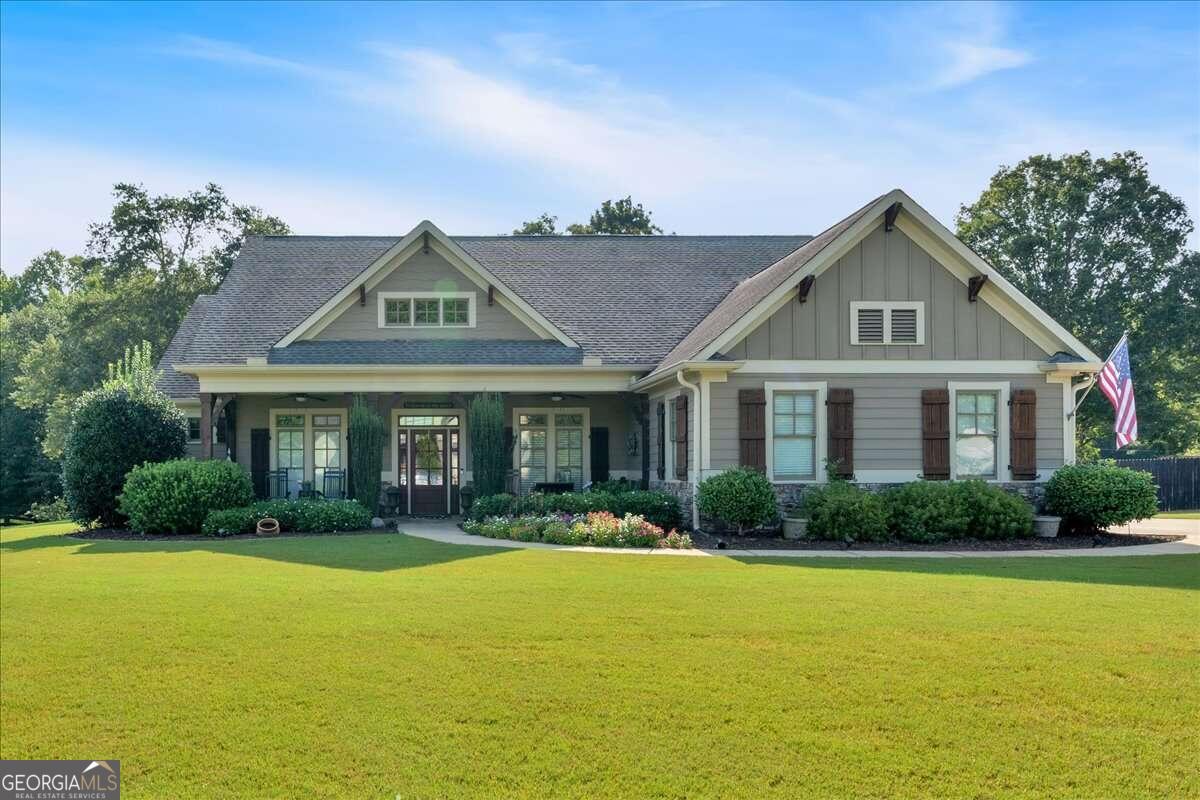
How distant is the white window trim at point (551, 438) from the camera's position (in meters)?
22.2

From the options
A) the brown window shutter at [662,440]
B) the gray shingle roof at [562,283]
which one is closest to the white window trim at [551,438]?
the gray shingle roof at [562,283]

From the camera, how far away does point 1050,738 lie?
6156mm

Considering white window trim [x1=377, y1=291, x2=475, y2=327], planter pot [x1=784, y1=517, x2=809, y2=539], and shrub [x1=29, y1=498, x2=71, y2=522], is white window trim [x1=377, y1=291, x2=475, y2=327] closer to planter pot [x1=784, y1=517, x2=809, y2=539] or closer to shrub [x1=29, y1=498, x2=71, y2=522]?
planter pot [x1=784, y1=517, x2=809, y2=539]

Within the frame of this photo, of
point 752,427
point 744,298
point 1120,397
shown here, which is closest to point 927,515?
point 752,427

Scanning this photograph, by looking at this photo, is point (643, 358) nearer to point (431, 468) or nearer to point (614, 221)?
point (431, 468)

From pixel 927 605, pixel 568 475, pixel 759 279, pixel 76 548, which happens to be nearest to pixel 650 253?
pixel 759 279

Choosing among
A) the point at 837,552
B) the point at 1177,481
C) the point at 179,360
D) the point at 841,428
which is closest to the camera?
the point at 837,552

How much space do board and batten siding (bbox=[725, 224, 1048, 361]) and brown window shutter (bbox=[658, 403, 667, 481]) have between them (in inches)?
129

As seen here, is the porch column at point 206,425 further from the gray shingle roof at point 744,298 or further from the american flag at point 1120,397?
the american flag at point 1120,397

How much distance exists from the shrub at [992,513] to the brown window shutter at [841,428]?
1.82 meters

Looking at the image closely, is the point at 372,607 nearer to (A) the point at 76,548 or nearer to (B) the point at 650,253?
(A) the point at 76,548

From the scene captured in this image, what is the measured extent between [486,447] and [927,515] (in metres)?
8.29

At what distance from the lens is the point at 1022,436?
59.4 feet

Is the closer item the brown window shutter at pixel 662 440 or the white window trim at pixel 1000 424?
the white window trim at pixel 1000 424
